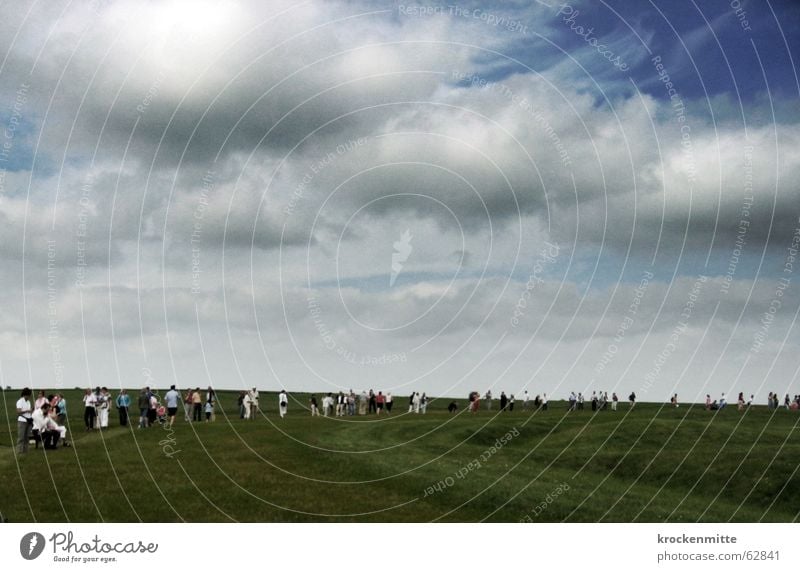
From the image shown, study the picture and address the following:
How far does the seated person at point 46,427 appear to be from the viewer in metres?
36.4

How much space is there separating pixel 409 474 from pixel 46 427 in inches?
633

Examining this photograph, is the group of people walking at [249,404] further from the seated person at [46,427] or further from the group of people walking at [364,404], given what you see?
the seated person at [46,427]

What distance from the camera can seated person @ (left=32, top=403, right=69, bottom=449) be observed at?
36406mm

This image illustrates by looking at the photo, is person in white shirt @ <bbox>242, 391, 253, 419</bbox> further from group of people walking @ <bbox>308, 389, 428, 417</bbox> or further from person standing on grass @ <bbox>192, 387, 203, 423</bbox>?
group of people walking @ <bbox>308, 389, 428, 417</bbox>

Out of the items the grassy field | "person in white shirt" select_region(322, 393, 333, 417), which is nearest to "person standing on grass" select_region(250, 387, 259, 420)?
"person in white shirt" select_region(322, 393, 333, 417)

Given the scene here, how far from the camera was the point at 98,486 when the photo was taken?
2773cm

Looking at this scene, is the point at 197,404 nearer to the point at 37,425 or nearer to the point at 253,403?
the point at 253,403
